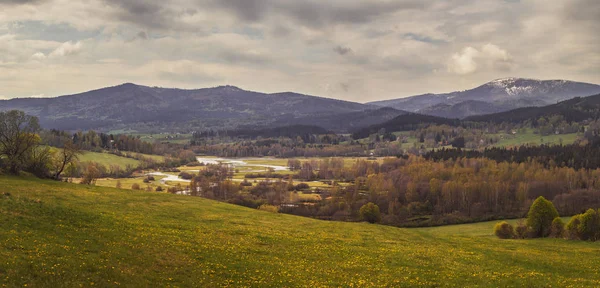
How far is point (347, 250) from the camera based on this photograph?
39656 mm

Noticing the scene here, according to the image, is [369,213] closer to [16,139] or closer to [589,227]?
[589,227]

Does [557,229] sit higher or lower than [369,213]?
higher

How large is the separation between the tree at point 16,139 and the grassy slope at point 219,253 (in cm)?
913

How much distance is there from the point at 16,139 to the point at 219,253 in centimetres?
4906

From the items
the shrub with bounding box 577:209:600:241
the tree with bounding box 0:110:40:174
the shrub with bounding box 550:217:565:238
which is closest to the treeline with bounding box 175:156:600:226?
the shrub with bounding box 550:217:565:238

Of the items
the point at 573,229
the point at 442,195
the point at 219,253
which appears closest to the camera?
the point at 219,253

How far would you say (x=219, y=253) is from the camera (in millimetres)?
33156

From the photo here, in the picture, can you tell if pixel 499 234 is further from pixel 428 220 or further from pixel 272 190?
pixel 272 190

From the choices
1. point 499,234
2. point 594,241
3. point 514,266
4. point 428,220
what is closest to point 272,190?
point 428,220

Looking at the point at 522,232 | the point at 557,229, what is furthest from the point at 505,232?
Answer: the point at 557,229

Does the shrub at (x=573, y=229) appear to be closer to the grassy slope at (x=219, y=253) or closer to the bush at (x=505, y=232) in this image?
the grassy slope at (x=219, y=253)

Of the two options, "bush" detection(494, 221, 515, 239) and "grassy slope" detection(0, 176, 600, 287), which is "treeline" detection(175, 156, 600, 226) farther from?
"grassy slope" detection(0, 176, 600, 287)

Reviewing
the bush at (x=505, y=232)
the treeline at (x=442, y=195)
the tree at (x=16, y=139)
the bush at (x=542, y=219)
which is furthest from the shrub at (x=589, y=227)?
the tree at (x=16, y=139)

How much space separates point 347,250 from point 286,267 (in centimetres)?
1005
